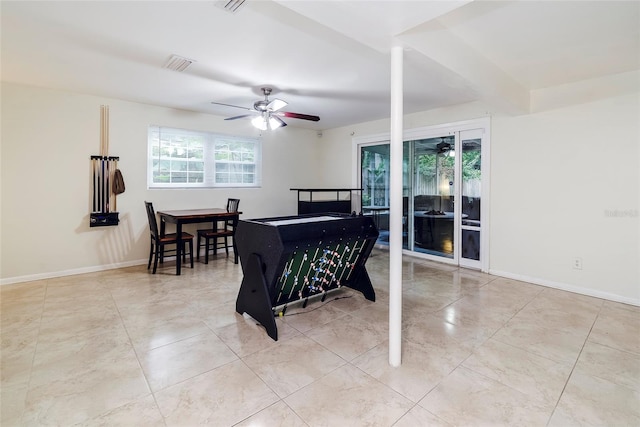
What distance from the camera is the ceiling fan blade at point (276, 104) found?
3.75m

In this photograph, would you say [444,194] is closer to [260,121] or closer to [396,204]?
[260,121]

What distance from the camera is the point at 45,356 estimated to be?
233 centimetres

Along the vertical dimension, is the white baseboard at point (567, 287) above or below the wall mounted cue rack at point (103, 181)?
below

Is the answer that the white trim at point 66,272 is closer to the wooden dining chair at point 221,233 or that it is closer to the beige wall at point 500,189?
the beige wall at point 500,189

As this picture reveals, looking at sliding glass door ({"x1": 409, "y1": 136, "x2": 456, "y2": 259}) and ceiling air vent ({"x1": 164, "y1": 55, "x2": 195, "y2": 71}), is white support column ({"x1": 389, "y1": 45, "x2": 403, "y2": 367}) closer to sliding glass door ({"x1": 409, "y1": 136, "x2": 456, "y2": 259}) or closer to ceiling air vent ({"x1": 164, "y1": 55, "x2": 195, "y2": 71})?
ceiling air vent ({"x1": 164, "y1": 55, "x2": 195, "y2": 71})

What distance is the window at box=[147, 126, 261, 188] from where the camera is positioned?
5.16 m

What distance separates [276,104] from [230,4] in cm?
162

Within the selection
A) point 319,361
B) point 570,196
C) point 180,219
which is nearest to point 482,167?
point 570,196

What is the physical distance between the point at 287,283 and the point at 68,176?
3818 millimetres

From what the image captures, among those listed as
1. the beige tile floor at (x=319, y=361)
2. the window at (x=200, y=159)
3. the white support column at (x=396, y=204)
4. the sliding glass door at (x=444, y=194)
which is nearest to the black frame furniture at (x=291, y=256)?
the beige tile floor at (x=319, y=361)

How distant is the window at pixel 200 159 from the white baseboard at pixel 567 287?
4623mm

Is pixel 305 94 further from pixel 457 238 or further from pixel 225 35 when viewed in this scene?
pixel 457 238

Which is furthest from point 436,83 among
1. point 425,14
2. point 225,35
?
point 225,35

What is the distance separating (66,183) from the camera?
4.40 m
